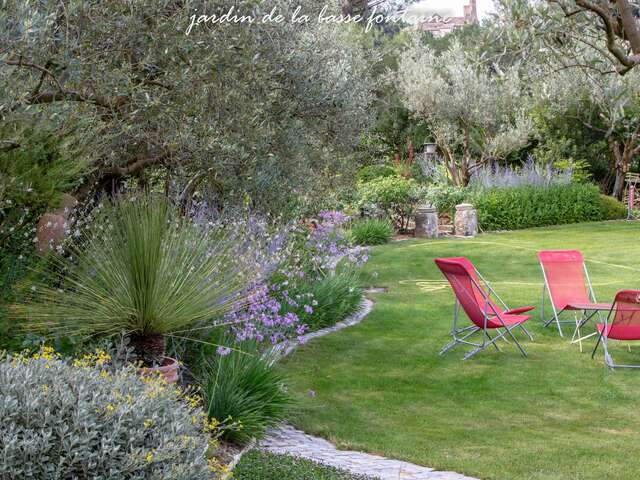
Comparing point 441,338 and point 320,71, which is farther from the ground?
point 320,71

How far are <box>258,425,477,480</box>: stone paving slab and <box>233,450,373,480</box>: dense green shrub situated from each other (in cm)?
14

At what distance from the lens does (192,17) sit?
536cm

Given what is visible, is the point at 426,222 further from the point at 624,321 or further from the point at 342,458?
the point at 342,458

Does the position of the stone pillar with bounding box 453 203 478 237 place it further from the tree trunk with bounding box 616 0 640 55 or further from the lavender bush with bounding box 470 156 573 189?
the tree trunk with bounding box 616 0 640 55

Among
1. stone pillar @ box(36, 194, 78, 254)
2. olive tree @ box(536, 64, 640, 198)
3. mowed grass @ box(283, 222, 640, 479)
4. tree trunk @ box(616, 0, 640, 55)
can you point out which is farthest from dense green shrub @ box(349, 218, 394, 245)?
tree trunk @ box(616, 0, 640, 55)

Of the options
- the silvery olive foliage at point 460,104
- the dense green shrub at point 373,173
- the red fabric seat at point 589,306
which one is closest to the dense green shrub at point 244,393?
the red fabric seat at point 589,306

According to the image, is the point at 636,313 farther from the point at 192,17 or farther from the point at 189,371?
the point at 192,17

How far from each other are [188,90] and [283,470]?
286cm

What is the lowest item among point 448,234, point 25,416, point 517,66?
point 448,234

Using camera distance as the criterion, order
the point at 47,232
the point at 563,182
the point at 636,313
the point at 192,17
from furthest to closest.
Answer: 1. the point at 563,182
2. the point at 636,313
3. the point at 47,232
4. the point at 192,17

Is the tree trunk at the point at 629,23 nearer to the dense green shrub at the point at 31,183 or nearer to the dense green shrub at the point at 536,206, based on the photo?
the dense green shrub at the point at 31,183

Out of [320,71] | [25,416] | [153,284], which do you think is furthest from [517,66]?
[25,416]

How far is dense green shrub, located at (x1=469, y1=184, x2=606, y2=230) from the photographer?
19.6 m

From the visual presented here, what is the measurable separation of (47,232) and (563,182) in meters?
17.7
